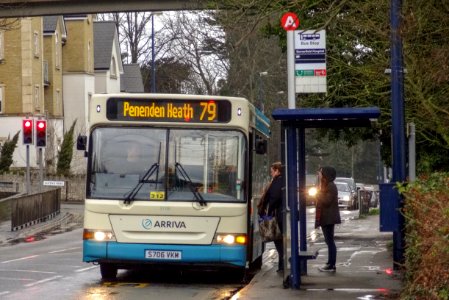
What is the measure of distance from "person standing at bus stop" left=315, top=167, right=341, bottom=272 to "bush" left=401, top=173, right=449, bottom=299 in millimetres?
5239

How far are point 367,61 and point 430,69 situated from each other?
3673 millimetres

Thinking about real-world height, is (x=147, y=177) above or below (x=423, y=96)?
below

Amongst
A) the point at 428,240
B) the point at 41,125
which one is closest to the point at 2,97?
the point at 41,125

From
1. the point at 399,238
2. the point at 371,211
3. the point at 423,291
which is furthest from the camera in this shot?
the point at 371,211

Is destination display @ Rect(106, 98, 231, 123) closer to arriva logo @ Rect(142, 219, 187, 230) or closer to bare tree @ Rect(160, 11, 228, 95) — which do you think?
arriva logo @ Rect(142, 219, 187, 230)

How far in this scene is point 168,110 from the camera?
16188 mm

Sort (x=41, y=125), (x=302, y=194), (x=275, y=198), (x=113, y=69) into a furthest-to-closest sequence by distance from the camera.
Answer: (x=113, y=69), (x=41, y=125), (x=275, y=198), (x=302, y=194)

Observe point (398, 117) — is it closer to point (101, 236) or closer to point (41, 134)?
point (101, 236)

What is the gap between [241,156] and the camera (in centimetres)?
1612

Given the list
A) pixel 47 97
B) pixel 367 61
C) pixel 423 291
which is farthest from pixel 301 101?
pixel 47 97

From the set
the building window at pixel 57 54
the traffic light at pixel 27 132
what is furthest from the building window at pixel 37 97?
the traffic light at pixel 27 132

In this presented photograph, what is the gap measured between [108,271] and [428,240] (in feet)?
29.1

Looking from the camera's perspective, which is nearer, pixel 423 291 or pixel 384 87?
pixel 423 291

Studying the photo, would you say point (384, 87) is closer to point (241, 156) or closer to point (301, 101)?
point (241, 156)
